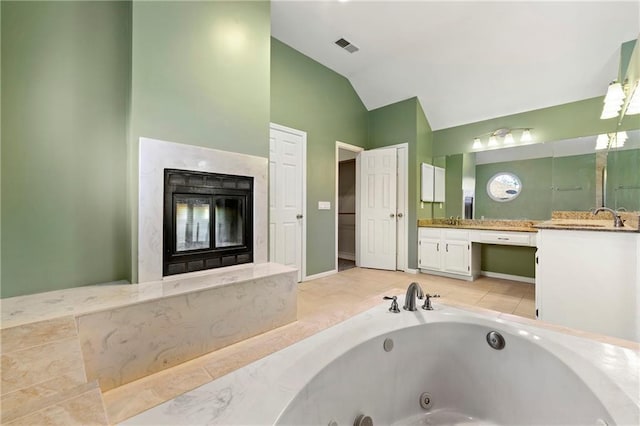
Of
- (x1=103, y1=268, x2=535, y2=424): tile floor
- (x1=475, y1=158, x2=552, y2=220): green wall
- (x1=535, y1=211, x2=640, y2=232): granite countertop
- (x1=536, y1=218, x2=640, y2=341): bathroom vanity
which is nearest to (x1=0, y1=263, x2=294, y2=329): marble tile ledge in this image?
(x1=103, y1=268, x2=535, y2=424): tile floor

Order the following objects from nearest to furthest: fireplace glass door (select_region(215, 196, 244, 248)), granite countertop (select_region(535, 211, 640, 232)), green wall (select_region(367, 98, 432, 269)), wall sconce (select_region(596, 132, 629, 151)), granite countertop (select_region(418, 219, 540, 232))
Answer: granite countertop (select_region(535, 211, 640, 232)) < fireplace glass door (select_region(215, 196, 244, 248)) < wall sconce (select_region(596, 132, 629, 151)) < granite countertop (select_region(418, 219, 540, 232)) < green wall (select_region(367, 98, 432, 269))

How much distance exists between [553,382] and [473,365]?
1.05 feet

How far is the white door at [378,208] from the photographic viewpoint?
421cm

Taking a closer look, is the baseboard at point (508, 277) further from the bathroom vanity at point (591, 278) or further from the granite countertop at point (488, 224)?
the bathroom vanity at point (591, 278)

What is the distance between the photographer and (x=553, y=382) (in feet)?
3.45

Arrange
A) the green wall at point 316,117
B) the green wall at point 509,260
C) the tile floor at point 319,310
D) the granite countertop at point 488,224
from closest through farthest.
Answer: the tile floor at point 319,310
the green wall at point 316,117
the granite countertop at point 488,224
the green wall at point 509,260

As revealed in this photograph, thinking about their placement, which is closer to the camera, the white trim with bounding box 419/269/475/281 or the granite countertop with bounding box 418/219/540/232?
the granite countertop with bounding box 418/219/540/232

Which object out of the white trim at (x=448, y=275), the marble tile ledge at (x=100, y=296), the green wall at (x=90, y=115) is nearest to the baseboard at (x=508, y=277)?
the white trim at (x=448, y=275)

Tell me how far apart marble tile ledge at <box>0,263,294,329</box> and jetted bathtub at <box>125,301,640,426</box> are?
959 millimetres

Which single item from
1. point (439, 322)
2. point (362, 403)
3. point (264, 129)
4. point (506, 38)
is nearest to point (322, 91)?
point (264, 129)

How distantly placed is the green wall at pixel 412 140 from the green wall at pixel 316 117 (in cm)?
68

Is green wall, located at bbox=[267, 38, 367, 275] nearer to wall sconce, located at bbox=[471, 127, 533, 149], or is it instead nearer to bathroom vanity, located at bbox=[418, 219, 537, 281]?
bathroom vanity, located at bbox=[418, 219, 537, 281]

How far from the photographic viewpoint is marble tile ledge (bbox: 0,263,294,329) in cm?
133

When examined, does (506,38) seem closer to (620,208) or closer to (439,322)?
(620,208)
